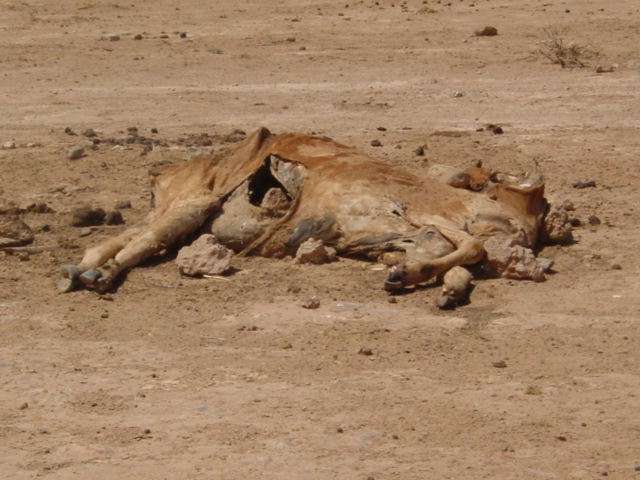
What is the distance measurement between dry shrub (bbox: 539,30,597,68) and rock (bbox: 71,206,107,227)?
20.8ft

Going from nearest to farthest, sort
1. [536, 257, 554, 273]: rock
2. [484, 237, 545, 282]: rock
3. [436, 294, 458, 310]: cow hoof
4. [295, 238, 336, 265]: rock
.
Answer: [436, 294, 458, 310]: cow hoof → [484, 237, 545, 282]: rock → [536, 257, 554, 273]: rock → [295, 238, 336, 265]: rock

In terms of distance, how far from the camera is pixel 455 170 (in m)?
8.77

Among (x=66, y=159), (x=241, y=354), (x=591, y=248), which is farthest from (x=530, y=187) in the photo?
(x=66, y=159)

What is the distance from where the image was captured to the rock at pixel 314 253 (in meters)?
8.12

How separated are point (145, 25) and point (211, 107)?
15.3 ft

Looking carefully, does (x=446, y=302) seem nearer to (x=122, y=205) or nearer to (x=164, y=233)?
(x=164, y=233)

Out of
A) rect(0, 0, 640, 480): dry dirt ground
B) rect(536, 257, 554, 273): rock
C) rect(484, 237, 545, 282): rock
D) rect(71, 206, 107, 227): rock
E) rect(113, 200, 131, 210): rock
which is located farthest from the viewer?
rect(113, 200, 131, 210): rock

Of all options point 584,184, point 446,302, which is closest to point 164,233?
point 446,302

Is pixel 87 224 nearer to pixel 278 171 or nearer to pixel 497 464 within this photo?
pixel 278 171

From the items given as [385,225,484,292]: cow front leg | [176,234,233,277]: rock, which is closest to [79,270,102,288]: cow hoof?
[176,234,233,277]: rock

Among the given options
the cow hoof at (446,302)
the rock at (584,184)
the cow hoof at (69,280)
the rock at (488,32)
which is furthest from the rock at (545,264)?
the rock at (488,32)

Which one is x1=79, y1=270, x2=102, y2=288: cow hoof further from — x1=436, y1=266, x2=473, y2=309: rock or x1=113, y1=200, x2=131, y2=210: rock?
x1=436, y1=266, x2=473, y2=309: rock

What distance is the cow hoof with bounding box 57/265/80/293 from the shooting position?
791cm

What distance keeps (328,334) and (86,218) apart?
2462mm
